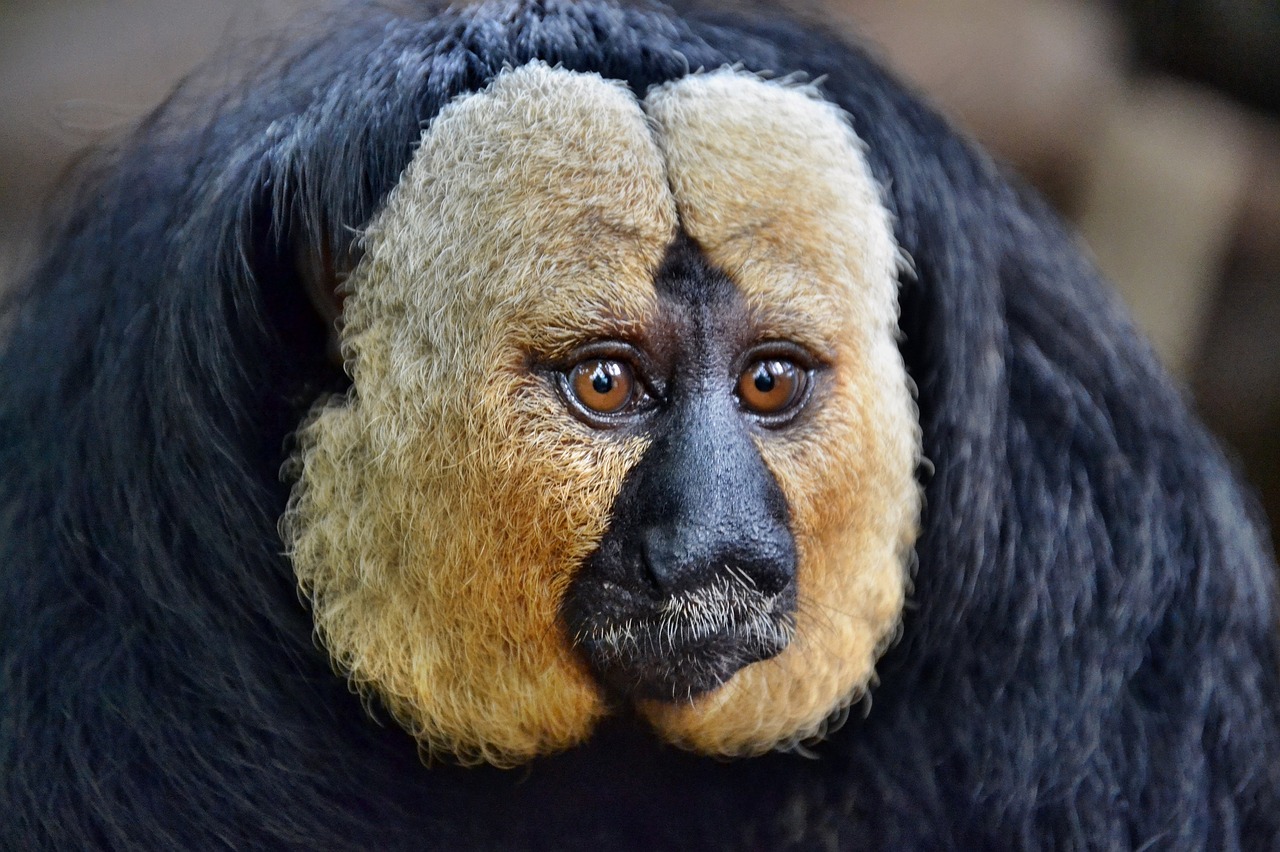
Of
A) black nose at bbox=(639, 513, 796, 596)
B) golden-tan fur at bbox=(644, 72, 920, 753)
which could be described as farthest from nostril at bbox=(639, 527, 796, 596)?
golden-tan fur at bbox=(644, 72, 920, 753)

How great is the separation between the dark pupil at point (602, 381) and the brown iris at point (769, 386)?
0.66 feet

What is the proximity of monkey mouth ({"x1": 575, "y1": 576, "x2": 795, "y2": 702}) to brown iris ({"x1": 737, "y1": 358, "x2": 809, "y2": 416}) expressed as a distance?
28 centimetres

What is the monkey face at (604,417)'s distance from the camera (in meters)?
1.89

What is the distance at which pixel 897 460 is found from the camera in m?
2.13

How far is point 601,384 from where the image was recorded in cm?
192

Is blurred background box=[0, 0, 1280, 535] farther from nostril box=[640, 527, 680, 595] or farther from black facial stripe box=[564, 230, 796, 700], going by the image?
nostril box=[640, 527, 680, 595]

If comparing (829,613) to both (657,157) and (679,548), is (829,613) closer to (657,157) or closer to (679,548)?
(679,548)

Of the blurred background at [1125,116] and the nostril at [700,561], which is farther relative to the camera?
the blurred background at [1125,116]

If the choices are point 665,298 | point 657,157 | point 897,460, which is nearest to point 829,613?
point 897,460

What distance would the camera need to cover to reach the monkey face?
1895 millimetres

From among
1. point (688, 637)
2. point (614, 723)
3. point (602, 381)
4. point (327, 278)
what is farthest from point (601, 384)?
point (614, 723)

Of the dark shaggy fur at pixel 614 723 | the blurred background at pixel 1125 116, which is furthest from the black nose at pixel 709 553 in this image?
the blurred background at pixel 1125 116

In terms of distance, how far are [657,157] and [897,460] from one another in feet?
2.04

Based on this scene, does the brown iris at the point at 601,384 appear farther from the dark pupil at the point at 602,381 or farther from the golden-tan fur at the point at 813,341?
the golden-tan fur at the point at 813,341
